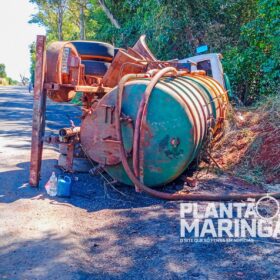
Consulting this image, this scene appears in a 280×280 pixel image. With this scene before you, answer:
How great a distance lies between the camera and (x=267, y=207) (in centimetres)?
433

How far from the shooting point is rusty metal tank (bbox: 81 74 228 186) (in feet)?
14.5

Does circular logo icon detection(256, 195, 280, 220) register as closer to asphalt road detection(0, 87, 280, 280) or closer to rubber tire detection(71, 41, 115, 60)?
asphalt road detection(0, 87, 280, 280)

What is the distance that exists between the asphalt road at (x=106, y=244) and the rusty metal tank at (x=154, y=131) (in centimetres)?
41

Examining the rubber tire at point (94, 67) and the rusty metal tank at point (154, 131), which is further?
the rubber tire at point (94, 67)

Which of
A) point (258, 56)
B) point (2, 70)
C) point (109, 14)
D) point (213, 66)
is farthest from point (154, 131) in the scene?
point (2, 70)

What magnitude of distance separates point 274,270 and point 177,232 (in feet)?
3.32

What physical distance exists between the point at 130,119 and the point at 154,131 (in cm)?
32

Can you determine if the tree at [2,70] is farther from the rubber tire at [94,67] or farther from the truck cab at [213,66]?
the rubber tire at [94,67]

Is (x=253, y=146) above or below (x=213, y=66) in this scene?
below

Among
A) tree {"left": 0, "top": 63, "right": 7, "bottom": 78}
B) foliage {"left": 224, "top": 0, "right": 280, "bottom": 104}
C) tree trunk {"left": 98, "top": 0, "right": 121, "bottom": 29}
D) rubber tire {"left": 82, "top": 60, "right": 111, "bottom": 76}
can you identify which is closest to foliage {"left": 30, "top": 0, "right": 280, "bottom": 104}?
foliage {"left": 224, "top": 0, "right": 280, "bottom": 104}

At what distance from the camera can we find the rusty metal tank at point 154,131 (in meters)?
4.41

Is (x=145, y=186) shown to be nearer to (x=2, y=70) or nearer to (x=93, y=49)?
(x=93, y=49)

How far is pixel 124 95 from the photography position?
4602 mm

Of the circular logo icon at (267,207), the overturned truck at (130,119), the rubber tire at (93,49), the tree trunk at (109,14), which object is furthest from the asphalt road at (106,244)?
the tree trunk at (109,14)
